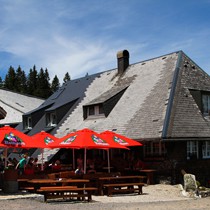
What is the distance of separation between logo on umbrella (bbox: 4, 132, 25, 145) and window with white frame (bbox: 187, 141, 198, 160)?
10368 millimetres

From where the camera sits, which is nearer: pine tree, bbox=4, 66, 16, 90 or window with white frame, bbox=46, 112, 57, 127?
window with white frame, bbox=46, 112, 57, 127

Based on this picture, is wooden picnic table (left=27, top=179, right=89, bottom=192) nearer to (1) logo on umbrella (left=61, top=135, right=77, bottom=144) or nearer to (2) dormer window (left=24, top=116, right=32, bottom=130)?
(1) logo on umbrella (left=61, top=135, right=77, bottom=144)

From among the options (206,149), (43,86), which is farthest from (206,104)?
(43,86)

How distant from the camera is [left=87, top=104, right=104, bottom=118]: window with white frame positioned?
28.8 m

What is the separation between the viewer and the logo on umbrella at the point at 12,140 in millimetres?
16516

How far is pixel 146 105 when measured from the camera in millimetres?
25984

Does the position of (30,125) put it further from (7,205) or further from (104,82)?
(7,205)

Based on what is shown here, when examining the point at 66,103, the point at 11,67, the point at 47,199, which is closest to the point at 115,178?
the point at 47,199

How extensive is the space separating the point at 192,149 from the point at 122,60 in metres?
11.6

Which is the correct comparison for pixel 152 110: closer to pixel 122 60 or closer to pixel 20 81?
pixel 122 60

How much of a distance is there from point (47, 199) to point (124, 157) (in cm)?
1087

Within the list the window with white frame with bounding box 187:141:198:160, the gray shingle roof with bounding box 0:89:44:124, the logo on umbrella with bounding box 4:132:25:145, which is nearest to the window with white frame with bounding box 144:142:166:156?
the window with white frame with bounding box 187:141:198:160

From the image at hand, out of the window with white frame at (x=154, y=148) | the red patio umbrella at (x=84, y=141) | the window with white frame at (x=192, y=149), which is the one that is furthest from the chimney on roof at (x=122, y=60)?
the red patio umbrella at (x=84, y=141)

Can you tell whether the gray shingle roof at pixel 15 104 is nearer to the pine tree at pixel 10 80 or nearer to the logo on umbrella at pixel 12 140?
the logo on umbrella at pixel 12 140
